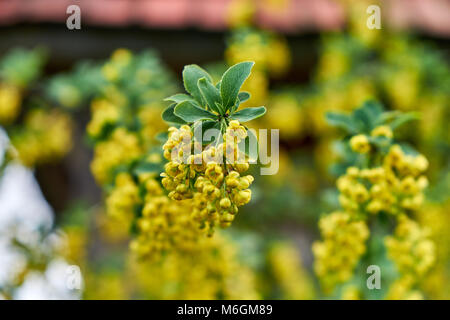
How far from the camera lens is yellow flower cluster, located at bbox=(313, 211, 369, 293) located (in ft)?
3.97

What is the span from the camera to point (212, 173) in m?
0.84

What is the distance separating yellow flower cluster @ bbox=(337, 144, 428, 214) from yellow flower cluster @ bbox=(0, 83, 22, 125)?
1.78m

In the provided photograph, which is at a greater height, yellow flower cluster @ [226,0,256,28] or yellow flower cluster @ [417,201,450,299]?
yellow flower cluster @ [226,0,256,28]

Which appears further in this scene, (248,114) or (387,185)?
(387,185)

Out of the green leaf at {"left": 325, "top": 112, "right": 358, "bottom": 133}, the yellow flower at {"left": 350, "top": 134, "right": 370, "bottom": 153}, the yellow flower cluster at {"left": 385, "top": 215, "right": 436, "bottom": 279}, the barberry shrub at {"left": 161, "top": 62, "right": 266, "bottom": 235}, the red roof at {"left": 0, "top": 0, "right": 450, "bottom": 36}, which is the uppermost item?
the red roof at {"left": 0, "top": 0, "right": 450, "bottom": 36}

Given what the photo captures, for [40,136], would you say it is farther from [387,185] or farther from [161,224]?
[387,185]

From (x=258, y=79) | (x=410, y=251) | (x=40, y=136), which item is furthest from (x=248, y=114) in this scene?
(x=40, y=136)

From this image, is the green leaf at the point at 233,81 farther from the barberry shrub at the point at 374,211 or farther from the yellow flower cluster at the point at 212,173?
the barberry shrub at the point at 374,211

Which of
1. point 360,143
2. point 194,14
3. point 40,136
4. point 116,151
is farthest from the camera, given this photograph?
point 194,14

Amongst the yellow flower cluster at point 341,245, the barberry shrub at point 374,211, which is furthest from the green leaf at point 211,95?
the yellow flower cluster at point 341,245

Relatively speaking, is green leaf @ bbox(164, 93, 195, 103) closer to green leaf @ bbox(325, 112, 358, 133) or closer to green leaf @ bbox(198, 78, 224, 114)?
green leaf @ bbox(198, 78, 224, 114)

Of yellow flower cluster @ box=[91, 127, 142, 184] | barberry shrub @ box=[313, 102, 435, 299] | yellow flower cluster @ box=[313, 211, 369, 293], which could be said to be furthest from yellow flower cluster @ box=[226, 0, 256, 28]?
yellow flower cluster @ box=[313, 211, 369, 293]

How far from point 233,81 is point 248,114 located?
0.07 m
